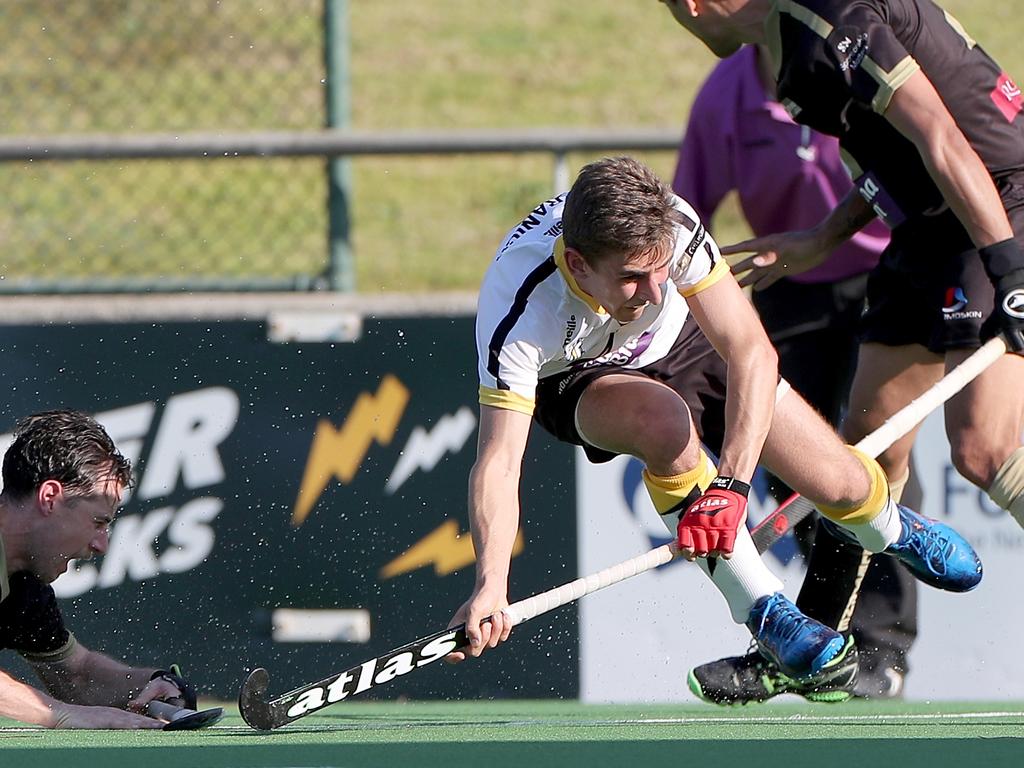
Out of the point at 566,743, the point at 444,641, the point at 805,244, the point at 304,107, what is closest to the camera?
the point at 566,743

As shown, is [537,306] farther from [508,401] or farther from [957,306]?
[957,306]

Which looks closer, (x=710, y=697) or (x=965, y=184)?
(x=965, y=184)

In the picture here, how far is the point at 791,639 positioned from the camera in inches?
176

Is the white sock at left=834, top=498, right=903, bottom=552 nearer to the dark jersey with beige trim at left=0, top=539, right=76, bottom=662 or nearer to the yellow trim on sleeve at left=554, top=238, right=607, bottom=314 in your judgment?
the yellow trim on sleeve at left=554, top=238, right=607, bottom=314

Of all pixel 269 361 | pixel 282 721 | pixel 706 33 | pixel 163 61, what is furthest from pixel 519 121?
pixel 282 721

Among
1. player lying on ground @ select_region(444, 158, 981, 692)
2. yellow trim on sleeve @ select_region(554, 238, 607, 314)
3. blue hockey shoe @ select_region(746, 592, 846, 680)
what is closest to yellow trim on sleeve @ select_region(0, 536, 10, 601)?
player lying on ground @ select_region(444, 158, 981, 692)

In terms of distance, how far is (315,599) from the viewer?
6.02m

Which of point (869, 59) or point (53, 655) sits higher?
point (869, 59)

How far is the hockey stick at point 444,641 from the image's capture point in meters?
4.00

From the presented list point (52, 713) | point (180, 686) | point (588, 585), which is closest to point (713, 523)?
point (588, 585)

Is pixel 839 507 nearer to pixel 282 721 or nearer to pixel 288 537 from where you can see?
pixel 282 721

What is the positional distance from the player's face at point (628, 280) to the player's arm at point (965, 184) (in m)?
0.77

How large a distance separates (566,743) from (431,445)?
90.5 inches

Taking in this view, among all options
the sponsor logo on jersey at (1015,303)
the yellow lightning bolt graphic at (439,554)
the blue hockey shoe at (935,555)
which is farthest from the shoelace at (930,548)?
the yellow lightning bolt graphic at (439,554)
